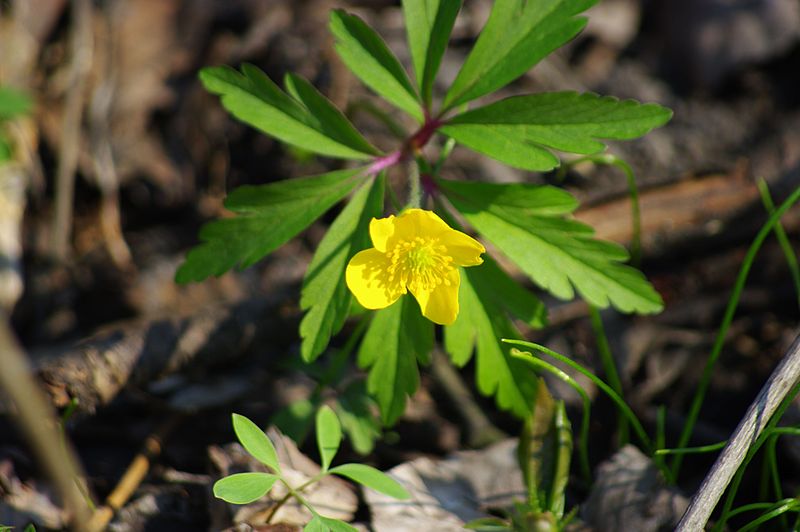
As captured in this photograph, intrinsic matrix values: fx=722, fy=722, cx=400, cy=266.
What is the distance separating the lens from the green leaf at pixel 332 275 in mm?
1995

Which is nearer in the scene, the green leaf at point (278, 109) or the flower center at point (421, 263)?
the flower center at point (421, 263)

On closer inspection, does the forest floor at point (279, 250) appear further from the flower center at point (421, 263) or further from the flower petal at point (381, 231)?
the flower petal at point (381, 231)

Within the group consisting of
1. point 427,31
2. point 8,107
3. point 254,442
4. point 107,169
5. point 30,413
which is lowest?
point 254,442

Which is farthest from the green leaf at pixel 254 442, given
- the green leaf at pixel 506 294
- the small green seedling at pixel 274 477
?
the green leaf at pixel 506 294

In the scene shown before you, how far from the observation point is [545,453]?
7.09 ft

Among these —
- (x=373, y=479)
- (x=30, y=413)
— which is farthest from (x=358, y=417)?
(x=30, y=413)

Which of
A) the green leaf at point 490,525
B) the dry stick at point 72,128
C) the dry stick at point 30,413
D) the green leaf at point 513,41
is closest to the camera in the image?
the dry stick at point 30,413

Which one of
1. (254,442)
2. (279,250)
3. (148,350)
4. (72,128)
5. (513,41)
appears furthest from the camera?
(72,128)

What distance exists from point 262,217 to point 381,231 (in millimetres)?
437

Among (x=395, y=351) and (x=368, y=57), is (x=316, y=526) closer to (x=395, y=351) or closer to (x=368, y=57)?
(x=395, y=351)

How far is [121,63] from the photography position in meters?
3.71

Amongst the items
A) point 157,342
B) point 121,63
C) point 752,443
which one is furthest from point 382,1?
point 752,443

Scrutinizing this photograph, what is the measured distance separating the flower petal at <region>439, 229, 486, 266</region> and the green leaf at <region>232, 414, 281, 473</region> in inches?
27.2

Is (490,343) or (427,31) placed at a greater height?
(427,31)
